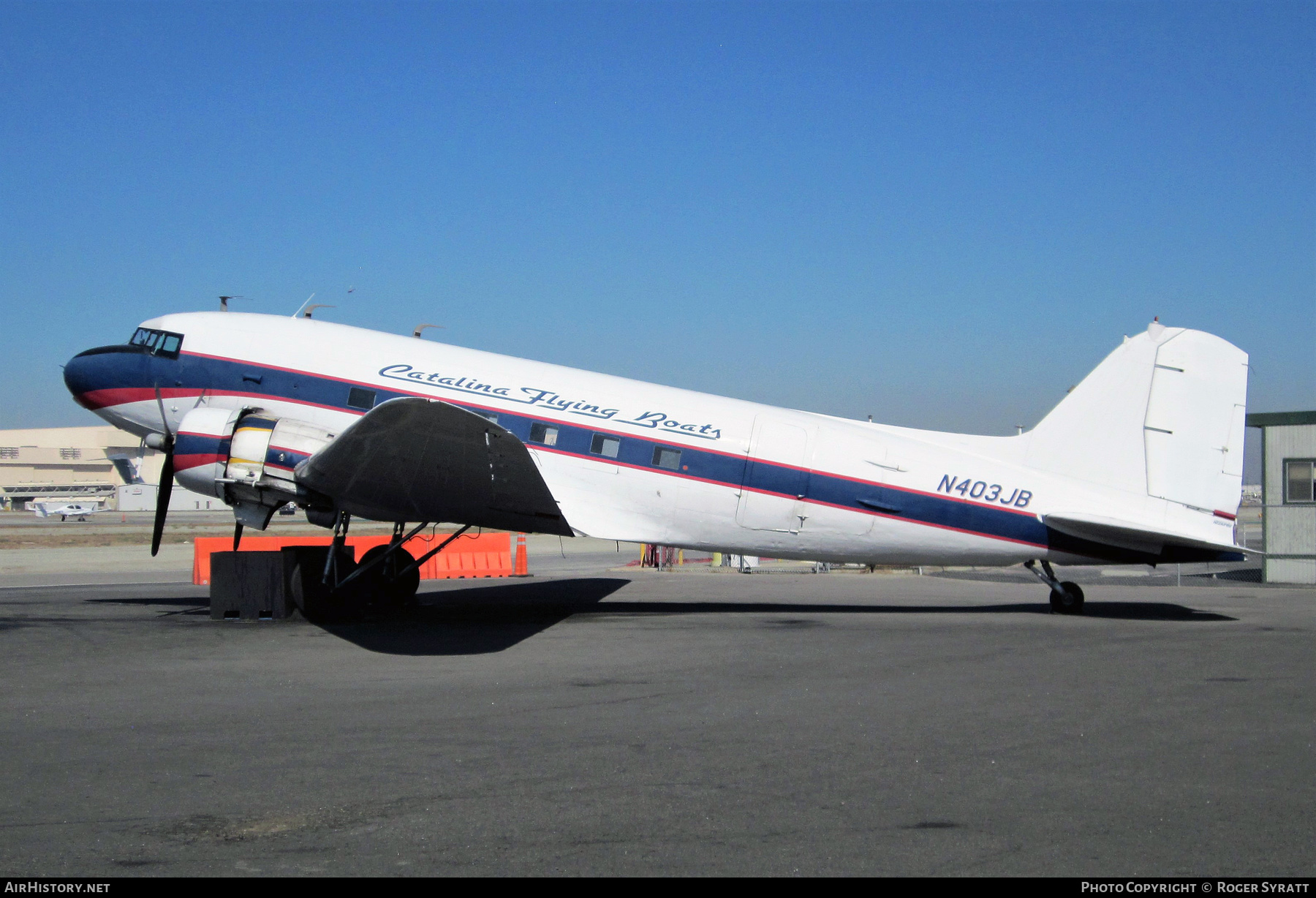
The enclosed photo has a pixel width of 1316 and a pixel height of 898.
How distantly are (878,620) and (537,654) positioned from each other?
5857 millimetres

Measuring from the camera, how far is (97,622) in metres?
13.7

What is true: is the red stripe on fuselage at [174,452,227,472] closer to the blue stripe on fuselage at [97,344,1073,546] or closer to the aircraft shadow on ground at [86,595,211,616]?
the blue stripe on fuselage at [97,344,1073,546]

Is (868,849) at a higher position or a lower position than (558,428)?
lower

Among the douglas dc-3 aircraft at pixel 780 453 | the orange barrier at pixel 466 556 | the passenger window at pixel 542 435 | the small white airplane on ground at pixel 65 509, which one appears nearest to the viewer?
the douglas dc-3 aircraft at pixel 780 453

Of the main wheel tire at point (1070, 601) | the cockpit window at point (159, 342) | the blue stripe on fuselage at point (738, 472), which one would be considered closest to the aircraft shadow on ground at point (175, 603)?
→ the blue stripe on fuselage at point (738, 472)

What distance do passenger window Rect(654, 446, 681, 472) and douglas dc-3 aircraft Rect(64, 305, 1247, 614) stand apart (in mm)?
25

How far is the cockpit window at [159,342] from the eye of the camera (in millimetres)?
15039

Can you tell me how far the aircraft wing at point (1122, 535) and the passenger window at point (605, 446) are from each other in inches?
264

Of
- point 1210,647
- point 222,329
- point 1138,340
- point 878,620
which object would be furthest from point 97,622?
point 1138,340

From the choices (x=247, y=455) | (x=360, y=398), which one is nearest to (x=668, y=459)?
(x=360, y=398)

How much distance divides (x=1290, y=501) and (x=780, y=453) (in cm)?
1626

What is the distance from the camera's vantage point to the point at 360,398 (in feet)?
47.5

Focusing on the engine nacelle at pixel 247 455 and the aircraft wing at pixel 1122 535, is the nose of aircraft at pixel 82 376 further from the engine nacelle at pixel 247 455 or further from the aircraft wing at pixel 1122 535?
the aircraft wing at pixel 1122 535

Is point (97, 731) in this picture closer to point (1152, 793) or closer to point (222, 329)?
point (1152, 793)
